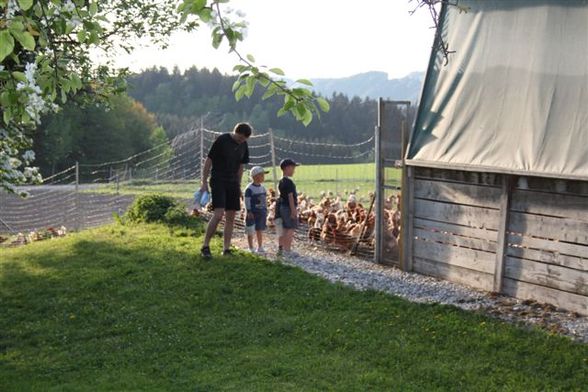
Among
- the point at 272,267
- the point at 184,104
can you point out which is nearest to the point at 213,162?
the point at 272,267

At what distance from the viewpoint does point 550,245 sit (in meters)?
7.40

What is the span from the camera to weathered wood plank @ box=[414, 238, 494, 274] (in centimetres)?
816

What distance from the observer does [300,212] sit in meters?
13.1

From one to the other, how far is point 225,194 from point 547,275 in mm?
4226

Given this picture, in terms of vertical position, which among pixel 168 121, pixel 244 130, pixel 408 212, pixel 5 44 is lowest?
pixel 168 121

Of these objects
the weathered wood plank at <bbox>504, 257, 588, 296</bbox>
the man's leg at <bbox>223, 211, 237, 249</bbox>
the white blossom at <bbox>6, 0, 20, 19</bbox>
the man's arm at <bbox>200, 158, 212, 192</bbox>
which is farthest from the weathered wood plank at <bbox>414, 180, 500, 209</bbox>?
the white blossom at <bbox>6, 0, 20, 19</bbox>

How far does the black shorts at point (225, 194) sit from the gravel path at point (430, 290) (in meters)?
1.00

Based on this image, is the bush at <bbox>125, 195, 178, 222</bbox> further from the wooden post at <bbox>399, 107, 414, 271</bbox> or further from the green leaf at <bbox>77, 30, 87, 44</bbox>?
the green leaf at <bbox>77, 30, 87, 44</bbox>

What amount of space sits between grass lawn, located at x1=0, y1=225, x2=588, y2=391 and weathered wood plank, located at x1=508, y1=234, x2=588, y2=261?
44.1 inches

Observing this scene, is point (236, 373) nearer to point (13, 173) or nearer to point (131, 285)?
point (131, 285)

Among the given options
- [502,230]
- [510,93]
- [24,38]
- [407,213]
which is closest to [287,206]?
[407,213]

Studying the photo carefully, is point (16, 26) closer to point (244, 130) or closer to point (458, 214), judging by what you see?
point (458, 214)

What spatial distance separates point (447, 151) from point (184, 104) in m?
87.1

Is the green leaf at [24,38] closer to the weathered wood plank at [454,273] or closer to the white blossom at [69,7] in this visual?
the white blossom at [69,7]
